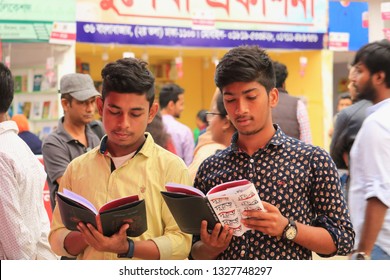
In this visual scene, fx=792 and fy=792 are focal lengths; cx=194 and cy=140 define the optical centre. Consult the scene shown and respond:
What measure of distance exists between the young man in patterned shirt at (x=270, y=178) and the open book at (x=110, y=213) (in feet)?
0.72

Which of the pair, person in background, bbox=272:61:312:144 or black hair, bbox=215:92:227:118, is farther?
person in background, bbox=272:61:312:144

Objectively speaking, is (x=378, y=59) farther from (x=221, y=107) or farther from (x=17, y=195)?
(x=17, y=195)

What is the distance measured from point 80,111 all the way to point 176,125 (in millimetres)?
2012

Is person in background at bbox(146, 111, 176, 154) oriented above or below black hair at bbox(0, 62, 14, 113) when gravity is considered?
below

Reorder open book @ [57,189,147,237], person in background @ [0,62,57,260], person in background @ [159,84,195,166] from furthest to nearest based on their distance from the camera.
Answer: person in background @ [159,84,195,166]
person in background @ [0,62,57,260]
open book @ [57,189,147,237]

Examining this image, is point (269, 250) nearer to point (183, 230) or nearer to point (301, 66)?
point (183, 230)

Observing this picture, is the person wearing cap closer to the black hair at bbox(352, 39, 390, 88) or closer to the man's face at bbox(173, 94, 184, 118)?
the black hair at bbox(352, 39, 390, 88)

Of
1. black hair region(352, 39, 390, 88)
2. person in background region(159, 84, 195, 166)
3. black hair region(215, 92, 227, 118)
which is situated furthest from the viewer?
person in background region(159, 84, 195, 166)

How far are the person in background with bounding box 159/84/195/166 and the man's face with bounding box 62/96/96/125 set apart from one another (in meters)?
1.74

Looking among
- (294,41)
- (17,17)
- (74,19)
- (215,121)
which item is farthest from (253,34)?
(215,121)

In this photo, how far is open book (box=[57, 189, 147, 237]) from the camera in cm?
258

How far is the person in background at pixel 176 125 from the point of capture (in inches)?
269

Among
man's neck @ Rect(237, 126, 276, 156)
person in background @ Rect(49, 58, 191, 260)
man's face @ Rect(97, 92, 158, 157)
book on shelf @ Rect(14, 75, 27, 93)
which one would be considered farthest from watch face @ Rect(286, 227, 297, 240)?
book on shelf @ Rect(14, 75, 27, 93)
